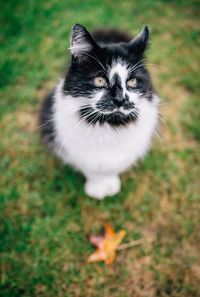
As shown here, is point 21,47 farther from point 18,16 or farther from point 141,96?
point 141,96

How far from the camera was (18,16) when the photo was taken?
2.48 meters

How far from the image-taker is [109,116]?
1200 mm

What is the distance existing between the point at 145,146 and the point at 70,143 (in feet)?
1.45

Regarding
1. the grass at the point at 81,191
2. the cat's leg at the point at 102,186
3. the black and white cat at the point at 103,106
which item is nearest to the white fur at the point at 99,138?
the black and white cat at the point at 103,106

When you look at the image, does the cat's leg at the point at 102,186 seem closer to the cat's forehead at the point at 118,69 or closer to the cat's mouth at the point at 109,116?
the cat's mouth at the point at 109,116

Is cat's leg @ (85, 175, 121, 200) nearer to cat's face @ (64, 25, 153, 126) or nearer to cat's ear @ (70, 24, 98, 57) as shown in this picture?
cat's face @ (64, 25, 153, 126)

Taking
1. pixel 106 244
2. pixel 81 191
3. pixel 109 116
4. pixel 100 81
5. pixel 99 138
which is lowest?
pixel 106 244

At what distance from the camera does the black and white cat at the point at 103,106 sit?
1141mm

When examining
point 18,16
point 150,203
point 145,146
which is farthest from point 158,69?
point 18,16

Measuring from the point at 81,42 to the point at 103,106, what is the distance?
0.29 m

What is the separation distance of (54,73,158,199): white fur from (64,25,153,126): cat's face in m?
0.02

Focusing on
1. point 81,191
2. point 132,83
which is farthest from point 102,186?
→ point 132,83

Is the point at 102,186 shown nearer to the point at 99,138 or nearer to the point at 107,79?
the point at 99,138

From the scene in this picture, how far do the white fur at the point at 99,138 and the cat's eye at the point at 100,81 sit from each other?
0.06m
